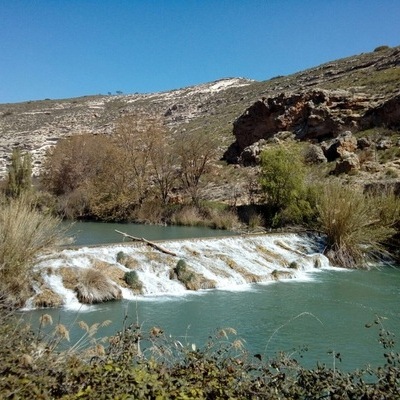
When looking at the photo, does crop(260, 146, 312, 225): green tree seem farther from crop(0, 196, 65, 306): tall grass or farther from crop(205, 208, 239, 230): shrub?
crop(0, 196, 65, 306): tall grass

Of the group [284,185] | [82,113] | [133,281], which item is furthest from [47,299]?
[82,113]

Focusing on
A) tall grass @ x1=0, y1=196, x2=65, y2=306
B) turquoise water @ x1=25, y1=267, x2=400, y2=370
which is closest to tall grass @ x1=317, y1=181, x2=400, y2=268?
turquoise water @ x1=25, y1=267, x2=400, y2=370

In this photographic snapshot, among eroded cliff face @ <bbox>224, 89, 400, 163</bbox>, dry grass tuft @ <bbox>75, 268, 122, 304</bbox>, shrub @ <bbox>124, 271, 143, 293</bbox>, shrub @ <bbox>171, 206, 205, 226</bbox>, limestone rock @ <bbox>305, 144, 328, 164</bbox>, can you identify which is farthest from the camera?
eroded cliff face @ <bbox>224, 89, 400, 163</bbox>

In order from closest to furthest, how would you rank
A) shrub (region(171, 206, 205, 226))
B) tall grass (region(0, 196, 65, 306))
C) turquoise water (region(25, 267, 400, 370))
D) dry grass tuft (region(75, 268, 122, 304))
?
1. tall grass (region(0, 196, 65, 306))
2. turquoise water (region(25, 267, 400, 370))
3. dry grass tuft (region(75, 268, 122, 304))
4. shrub (region(171, 206, 205, 226))

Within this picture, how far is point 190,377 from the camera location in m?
3.72

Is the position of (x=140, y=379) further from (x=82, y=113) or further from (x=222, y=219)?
(x=82, y=113)

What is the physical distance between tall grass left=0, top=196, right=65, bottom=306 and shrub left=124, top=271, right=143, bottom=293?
3506 millimetres

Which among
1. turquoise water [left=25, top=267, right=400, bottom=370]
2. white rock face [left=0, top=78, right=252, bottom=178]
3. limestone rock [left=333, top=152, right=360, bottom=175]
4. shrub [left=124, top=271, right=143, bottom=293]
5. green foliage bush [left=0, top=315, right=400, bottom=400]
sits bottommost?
turquoise water [left=25, top=267, right=400, bottom=370]

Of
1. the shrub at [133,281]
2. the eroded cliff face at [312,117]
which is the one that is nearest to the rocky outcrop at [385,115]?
the eroded cliff face at [312,117]

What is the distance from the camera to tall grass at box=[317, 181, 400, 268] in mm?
17891

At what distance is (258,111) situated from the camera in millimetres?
42594

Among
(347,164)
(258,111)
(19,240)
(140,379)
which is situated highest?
(258,111)

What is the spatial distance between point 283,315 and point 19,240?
251 inches

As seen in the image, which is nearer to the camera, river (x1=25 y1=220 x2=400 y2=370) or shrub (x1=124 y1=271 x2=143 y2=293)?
river (x1=25 y1=220 x2=400 y2=370)
